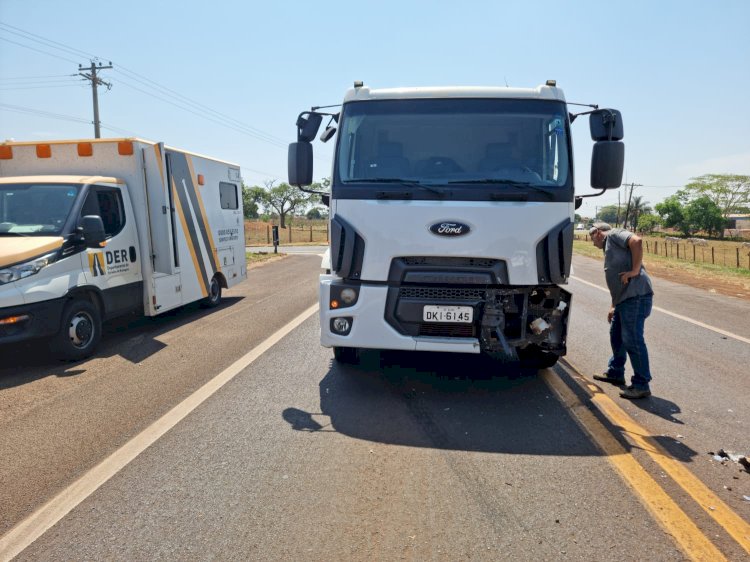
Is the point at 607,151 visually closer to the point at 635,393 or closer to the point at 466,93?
the point at 466,93

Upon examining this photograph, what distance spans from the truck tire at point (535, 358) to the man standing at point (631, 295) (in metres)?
0.72

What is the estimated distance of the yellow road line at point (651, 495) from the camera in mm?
2635

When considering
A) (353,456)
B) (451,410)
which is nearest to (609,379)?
(451,410)

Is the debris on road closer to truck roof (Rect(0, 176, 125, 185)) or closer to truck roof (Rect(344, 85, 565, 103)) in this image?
truck roof (Rect(344, 85, 565, 103))

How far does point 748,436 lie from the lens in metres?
4.08

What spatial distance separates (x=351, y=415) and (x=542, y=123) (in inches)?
126

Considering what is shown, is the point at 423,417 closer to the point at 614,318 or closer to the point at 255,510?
the point at 255,510

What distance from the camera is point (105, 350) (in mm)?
6805

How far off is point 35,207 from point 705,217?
99768mm

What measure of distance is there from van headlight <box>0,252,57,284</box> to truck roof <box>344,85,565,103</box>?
12.5 ft

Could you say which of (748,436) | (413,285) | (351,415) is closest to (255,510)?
(351,415)

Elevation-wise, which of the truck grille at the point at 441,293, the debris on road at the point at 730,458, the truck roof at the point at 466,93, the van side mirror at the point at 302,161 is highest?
the truck roof at the point at 466,93

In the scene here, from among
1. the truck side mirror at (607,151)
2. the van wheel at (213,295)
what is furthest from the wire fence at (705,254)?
the truck side mirror at (607,151)

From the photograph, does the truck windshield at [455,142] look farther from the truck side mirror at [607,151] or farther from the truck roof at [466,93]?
the truck side mirror at [607,151]
